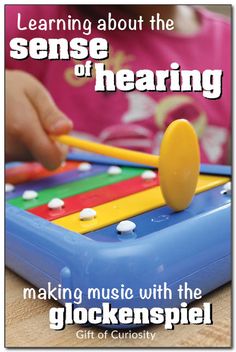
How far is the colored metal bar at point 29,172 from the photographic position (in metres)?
0.75

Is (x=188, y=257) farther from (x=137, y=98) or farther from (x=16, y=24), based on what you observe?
(x=137, y=98)

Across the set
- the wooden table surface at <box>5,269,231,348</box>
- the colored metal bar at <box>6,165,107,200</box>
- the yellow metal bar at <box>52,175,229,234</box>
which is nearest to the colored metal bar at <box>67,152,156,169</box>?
the colored metal bar at <box>6,165,107,200</box>

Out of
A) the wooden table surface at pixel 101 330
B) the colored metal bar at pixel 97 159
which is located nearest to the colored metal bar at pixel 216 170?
the colored metal bar at pixel 97 159

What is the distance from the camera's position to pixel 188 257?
0.46 metres

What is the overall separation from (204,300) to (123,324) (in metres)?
0.09

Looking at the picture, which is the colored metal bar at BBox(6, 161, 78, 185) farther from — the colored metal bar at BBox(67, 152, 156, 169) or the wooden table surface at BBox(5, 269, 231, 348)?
the wooden table surface at BBox(5, 269, 231, 348)

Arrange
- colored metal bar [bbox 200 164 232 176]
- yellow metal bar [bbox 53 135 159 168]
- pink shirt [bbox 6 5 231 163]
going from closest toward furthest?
yellow metal bar [bbox 53 135 159 168] → colored metal bar [bbox 200 164 232 176] → pink shirt [bbox 6 5 231 163]

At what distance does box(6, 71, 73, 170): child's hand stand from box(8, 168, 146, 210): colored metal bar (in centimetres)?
6

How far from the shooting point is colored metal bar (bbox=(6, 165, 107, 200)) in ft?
2.27

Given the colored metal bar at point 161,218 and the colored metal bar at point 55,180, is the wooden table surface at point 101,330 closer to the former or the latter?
the colored metal bar at point 161,218

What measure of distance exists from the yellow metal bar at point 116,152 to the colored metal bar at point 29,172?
9cm

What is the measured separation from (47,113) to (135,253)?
330 mm

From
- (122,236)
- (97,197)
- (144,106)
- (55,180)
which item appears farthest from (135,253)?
(144,106)

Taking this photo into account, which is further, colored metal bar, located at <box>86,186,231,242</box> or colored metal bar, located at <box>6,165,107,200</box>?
colored metal bar, located at <box>6,165,107,200</box>
